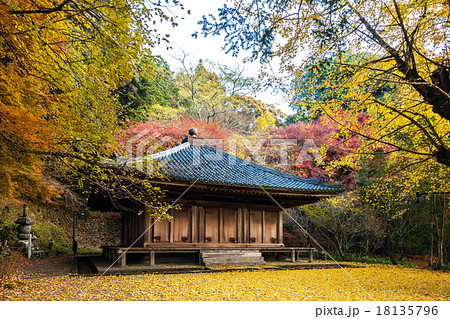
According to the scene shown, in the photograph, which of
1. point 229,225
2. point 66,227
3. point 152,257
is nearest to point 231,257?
point 229,225

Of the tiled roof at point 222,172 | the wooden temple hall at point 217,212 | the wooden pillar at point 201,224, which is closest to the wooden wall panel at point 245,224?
the wooden temple hall at point 217,212

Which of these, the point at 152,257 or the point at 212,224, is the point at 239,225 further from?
the point at 152,257

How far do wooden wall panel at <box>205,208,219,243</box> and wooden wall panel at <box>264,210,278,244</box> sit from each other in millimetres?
2057

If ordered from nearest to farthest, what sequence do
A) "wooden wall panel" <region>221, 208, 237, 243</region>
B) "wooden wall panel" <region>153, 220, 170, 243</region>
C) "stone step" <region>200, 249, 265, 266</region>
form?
1. "wooden wall panel" <region>153, 220, 170, 243</region>
2. "stone step" <region>200, 249, 265, 266</region>
3. "wooden wall panel" <region>221, 208, 237, 243</region>

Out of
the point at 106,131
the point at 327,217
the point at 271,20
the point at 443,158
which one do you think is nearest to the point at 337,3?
the point at 271,20

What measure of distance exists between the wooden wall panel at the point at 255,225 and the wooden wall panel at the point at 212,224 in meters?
1.38

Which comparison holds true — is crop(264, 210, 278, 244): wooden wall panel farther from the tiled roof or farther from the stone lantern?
the stone lantern

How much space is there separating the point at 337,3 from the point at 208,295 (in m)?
5.23

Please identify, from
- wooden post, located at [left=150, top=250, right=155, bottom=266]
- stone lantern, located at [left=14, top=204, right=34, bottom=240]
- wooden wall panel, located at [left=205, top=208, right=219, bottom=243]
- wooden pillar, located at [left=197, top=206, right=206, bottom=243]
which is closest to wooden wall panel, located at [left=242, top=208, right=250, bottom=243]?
wooden wall panel, located at [left=205, top=208, right=219, bottom=243]

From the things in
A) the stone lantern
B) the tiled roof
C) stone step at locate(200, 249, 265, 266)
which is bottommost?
stone step at locate(200, 249, 265, 266)

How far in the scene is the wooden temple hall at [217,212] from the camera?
9914 mm

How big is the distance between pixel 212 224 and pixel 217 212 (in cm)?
46

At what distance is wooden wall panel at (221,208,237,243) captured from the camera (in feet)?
36.9
